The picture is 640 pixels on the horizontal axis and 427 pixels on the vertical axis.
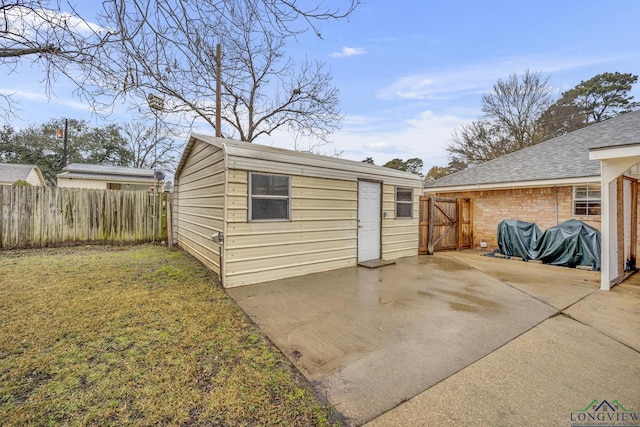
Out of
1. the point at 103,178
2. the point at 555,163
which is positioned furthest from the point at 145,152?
the point at 555,163

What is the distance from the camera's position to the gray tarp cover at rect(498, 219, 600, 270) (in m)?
6.21

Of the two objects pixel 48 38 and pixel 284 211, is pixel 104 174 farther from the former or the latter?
pixel 48 38

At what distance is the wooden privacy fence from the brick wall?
1097cm

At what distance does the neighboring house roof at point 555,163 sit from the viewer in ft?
24.6

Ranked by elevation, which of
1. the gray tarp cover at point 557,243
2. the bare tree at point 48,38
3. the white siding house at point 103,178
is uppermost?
the white siding house at point 103,178

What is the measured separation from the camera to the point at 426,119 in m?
11.9

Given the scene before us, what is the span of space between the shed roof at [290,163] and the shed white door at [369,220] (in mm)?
304

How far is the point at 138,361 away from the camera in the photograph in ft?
7.66

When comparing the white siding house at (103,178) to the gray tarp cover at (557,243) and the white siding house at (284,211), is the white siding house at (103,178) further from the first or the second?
the gray tarp cover at (557,243)

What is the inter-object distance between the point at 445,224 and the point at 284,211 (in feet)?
20.3

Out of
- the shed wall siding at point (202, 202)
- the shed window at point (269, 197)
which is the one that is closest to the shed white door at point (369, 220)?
the shed window at point (269, 197)

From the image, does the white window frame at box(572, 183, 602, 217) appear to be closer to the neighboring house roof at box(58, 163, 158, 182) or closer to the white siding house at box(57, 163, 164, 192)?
the white siding house at box(57, 163, 164, 192)

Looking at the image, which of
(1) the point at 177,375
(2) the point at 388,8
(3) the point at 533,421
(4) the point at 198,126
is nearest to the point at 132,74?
(1) the point at 177,375

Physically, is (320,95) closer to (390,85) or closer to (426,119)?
(390,85)
